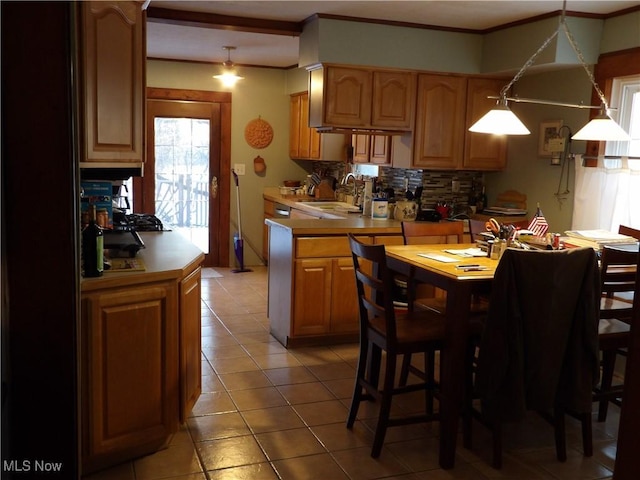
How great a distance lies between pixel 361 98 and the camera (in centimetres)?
471

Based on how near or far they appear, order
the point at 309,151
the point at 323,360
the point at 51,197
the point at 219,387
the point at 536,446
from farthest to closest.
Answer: the point at 309,151 → the point at 323,360 → the point at 219,387 → the point at 536,446 → the point at 51,197

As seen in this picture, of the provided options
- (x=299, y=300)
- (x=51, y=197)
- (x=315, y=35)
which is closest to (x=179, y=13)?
(x=315, y=35)

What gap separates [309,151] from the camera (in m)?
6.73

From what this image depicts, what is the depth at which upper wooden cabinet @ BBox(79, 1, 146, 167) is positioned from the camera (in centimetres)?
259

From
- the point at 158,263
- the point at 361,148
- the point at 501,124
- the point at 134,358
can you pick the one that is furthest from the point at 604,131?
the point at 361,148

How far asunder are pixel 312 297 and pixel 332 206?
1.94 m

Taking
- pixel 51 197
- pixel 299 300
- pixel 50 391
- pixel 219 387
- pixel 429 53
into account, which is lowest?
pixel 219 387

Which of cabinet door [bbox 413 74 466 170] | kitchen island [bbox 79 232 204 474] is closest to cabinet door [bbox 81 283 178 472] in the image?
kitchen island [bbox 79 232 204 474]

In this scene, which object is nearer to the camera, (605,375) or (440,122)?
(605,375)

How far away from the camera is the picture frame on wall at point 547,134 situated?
4.52 meters

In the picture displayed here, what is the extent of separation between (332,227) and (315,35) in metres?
1.42

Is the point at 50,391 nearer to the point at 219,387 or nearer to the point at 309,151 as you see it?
the point at 219,387

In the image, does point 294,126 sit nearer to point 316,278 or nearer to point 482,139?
point 482,139

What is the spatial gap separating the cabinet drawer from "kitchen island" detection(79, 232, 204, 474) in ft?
4.49
